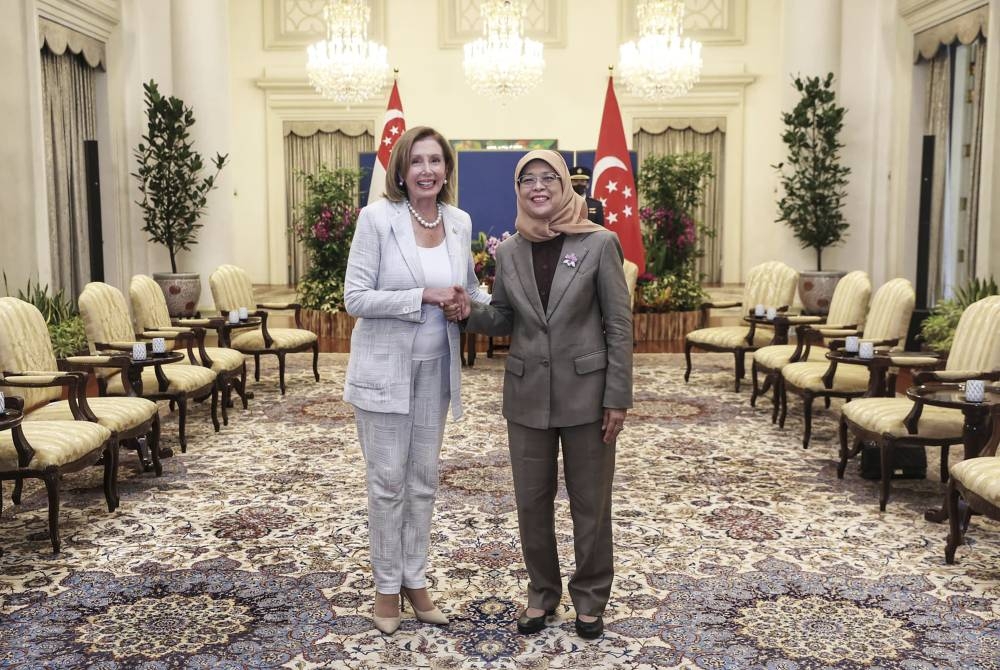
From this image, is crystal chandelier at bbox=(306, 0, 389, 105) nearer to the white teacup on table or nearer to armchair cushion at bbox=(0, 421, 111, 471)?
armchair cushion at bbox=(0, 421, 111, 471)

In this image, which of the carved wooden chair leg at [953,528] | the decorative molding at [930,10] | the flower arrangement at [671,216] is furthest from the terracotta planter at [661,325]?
the carved wooden chair leg at [953,528]

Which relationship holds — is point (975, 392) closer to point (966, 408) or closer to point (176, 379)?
point (966, 408)

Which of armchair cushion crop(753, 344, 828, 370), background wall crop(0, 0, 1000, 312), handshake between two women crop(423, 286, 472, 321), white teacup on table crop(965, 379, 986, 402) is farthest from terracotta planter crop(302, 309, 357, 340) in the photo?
handshake between two women crop(423, 286, 472, 321)

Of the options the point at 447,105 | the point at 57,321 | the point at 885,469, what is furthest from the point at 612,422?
the point at 447,105

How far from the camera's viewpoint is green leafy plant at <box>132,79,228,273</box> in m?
10.8

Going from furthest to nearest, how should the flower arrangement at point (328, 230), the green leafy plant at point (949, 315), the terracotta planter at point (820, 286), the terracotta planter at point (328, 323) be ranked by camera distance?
the flower arrangement at point (328, 230) < the terracotta planter at point (328, 323) < the terracotta planter at point (820, 286) < the green leafy plant at point (949, 315)

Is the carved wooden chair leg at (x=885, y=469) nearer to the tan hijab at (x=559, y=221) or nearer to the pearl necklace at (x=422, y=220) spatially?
the tan hijab at (x=559, y=221)

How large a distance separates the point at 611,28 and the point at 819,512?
12806 millimetres

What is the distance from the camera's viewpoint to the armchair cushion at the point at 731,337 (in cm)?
824

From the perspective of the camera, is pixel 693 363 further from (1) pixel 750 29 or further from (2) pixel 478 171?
(1) pixel 750 29

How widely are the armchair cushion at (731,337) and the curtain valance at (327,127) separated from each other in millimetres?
9771

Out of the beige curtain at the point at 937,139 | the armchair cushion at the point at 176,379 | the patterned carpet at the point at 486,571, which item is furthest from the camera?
the beige curtain at the point at 937,139

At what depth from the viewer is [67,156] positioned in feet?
33.3

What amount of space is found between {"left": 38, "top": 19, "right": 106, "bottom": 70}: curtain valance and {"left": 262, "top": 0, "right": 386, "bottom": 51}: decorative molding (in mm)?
6118
